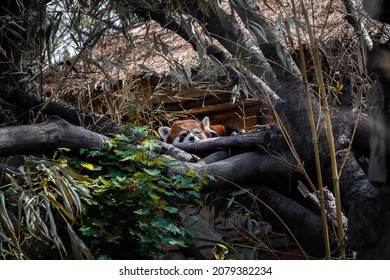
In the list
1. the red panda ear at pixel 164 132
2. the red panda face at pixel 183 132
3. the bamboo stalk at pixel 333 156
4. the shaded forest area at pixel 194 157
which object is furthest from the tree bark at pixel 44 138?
the bamboo stalk at pixel 333 156

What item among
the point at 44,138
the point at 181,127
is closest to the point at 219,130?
the point at 181,127

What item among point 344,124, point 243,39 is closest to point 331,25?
point 243,39

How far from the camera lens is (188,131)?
3840 millimetres

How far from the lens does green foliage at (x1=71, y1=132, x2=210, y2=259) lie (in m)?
2.80

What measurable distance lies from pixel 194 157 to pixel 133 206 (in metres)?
0.61

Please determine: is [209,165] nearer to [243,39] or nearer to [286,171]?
[286,171]

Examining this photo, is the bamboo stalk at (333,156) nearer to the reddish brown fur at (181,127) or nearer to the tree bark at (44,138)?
the tree bark at (44,138)

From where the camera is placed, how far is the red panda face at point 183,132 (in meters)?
3.80

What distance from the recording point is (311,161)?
2.96 m

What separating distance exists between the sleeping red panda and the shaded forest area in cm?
26

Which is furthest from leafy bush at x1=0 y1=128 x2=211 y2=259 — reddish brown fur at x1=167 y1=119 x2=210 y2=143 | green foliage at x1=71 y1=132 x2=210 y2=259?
reddish brown fur at x1=167 y1=119 x2=210 y2=143

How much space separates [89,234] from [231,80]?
1.01 meters

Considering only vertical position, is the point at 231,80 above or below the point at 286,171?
above
